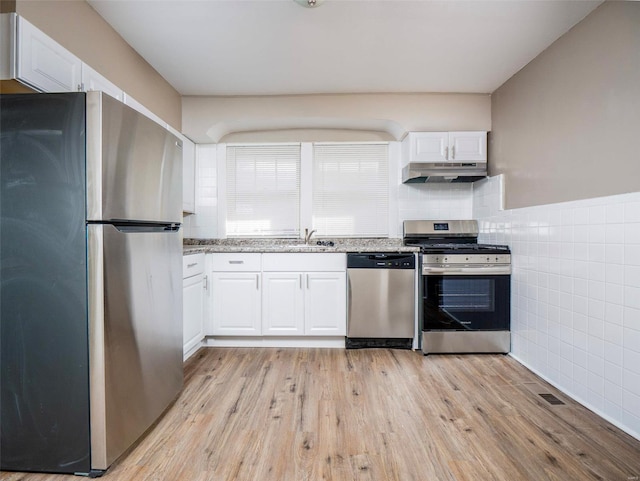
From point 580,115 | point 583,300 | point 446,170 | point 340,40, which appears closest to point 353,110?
point 340,40

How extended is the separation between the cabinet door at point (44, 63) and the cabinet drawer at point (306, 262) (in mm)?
1805

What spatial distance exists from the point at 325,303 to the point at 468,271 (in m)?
1.26

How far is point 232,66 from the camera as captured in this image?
2.59 m

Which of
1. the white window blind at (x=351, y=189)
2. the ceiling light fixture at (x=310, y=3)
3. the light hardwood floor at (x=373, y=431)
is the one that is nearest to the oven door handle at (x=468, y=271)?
the light hardwood floor at (x=373, y=431)

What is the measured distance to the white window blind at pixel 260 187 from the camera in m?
3.55

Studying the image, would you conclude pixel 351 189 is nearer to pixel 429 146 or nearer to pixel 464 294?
pixel 429 146

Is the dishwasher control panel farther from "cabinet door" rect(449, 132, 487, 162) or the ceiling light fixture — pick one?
the ceiling light fixture

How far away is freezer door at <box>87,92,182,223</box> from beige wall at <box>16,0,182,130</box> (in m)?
0.72

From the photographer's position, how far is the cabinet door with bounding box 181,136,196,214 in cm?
328

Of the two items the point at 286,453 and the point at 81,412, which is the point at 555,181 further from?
the point at 81,412

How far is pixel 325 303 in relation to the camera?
2.89 metres

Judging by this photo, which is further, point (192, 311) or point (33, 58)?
point (192, 311)

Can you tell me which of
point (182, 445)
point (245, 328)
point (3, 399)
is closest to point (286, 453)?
point (182, 445)

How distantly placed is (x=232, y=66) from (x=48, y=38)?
125cm
